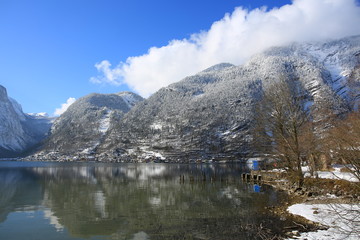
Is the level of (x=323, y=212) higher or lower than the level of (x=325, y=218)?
higher

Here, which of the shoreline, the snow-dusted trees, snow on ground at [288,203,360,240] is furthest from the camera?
the snow-dusted trees

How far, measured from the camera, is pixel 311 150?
3161 cm

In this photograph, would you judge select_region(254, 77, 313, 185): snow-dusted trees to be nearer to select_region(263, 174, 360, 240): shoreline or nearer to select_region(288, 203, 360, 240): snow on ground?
select_region(263, 174, 360, 240): shoreline

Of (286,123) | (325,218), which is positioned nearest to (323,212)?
(325,218)

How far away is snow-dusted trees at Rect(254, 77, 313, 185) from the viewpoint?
3193 cm

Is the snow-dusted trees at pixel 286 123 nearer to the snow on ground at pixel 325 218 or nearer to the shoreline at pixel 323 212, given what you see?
the shoreline at pixel 323 212

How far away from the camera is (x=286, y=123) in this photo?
1303 inches

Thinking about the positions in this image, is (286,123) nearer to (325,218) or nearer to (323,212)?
(323,212)

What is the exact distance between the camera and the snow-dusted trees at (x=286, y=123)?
3193 cm

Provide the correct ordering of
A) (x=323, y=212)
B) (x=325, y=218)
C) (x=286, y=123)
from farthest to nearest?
(x=286, y=123)
(x=323, y=212)
(x=325, y=218)

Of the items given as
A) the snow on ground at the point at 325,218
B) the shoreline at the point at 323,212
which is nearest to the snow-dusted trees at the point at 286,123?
the shoreline at the point at 323,212

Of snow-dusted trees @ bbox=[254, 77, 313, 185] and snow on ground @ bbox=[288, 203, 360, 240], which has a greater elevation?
snow-dusted trees @ bbox=[254, 77, 313, 185]

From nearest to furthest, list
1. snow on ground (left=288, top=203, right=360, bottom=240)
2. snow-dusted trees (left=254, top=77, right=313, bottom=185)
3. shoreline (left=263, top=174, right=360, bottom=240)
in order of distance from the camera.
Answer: shoreline (left=263, top=174, right=360, bottom=240), snow on ground (left=288, top=203, right=360, bottom=240), snow-dusted trees (left=254, top=77, right=313, bottom=185)

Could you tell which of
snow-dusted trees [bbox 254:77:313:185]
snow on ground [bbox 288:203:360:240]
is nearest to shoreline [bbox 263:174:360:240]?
snow on ground [bbox 288:203:360:240]
